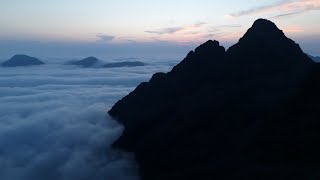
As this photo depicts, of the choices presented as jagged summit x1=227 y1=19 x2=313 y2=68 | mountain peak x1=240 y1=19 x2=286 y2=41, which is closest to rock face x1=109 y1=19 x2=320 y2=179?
mountain peak x1=240 y1=19 x2=286 y2=41

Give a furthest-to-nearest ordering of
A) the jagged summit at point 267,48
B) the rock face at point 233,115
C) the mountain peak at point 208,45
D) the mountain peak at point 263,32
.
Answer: the mountain peak at point 208,45 < the mountain peak at point 263,32 < the jagged summit at point 267,48 < the rock face at point 233,115

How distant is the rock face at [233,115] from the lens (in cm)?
5747

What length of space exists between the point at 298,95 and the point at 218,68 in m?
27.7

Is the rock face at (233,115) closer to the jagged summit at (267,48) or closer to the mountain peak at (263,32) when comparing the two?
the mountain peak at (263,32)

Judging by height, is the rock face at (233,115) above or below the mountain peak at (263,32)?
below

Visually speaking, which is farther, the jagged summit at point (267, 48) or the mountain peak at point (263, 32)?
the mountain peak at point (263, 32)

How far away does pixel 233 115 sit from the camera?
234 ft

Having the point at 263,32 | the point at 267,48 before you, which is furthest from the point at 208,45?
the point at 267,48

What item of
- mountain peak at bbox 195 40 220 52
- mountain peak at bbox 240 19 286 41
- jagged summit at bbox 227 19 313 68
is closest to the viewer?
jagged summit at bbox 227 19 313 68

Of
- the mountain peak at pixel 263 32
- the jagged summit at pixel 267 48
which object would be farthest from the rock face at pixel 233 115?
the jagged summit at pixel 267 48

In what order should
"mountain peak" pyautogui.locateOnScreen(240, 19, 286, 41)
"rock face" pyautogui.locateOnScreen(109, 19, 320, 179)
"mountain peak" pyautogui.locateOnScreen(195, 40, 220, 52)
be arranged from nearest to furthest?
"rock face" pyautogui.locateOnScreen(109, 19, 320, 179) → "mountain peak" pyautogui.locateOnScreen(240, 19, 286, 41) → "mountain peak" pyautogui.locateOnScreen(195, 40, 220, 52)

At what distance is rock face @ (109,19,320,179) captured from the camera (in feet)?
189

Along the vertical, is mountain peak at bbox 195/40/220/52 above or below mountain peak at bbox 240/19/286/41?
below

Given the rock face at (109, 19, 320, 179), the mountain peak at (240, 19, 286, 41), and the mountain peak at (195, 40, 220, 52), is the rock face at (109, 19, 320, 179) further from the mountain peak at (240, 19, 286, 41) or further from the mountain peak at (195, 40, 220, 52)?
the mountain peak at (195, 40, 220, 52)
